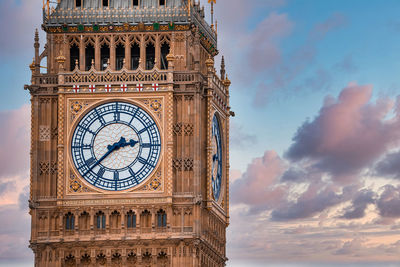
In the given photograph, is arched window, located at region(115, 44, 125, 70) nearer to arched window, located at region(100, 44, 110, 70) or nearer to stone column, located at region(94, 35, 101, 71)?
arched window, located at region(100, 44, 110, 70)

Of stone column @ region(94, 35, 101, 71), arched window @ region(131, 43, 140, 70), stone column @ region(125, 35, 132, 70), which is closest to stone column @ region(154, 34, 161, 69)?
arched window @ region(131, 43, 140, 70)

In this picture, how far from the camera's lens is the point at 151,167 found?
7869cm

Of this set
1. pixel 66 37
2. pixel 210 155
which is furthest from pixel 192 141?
pixel 66 37

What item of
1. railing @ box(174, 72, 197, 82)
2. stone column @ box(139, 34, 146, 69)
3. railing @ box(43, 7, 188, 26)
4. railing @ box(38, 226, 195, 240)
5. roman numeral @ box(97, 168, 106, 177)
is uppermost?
railing @ box(43, 7, 188, 26)

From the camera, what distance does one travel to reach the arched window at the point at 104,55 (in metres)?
80.8

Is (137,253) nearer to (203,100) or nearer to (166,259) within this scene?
(166,259)

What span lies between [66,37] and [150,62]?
328 centimetres

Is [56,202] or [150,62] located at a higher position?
[150,62]

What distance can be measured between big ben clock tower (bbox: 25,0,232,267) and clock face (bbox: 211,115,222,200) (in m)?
0.14

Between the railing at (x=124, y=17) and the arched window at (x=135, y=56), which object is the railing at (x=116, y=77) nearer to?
the arched window at (x=135, y=56)

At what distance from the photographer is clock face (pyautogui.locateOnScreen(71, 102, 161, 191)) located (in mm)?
78750

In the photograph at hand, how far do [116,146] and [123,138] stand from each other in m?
0.39

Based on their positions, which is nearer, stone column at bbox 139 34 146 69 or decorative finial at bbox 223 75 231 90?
stone column at bbox 139 34 146 69

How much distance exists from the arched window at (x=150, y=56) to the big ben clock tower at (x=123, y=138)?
38 millimetres
